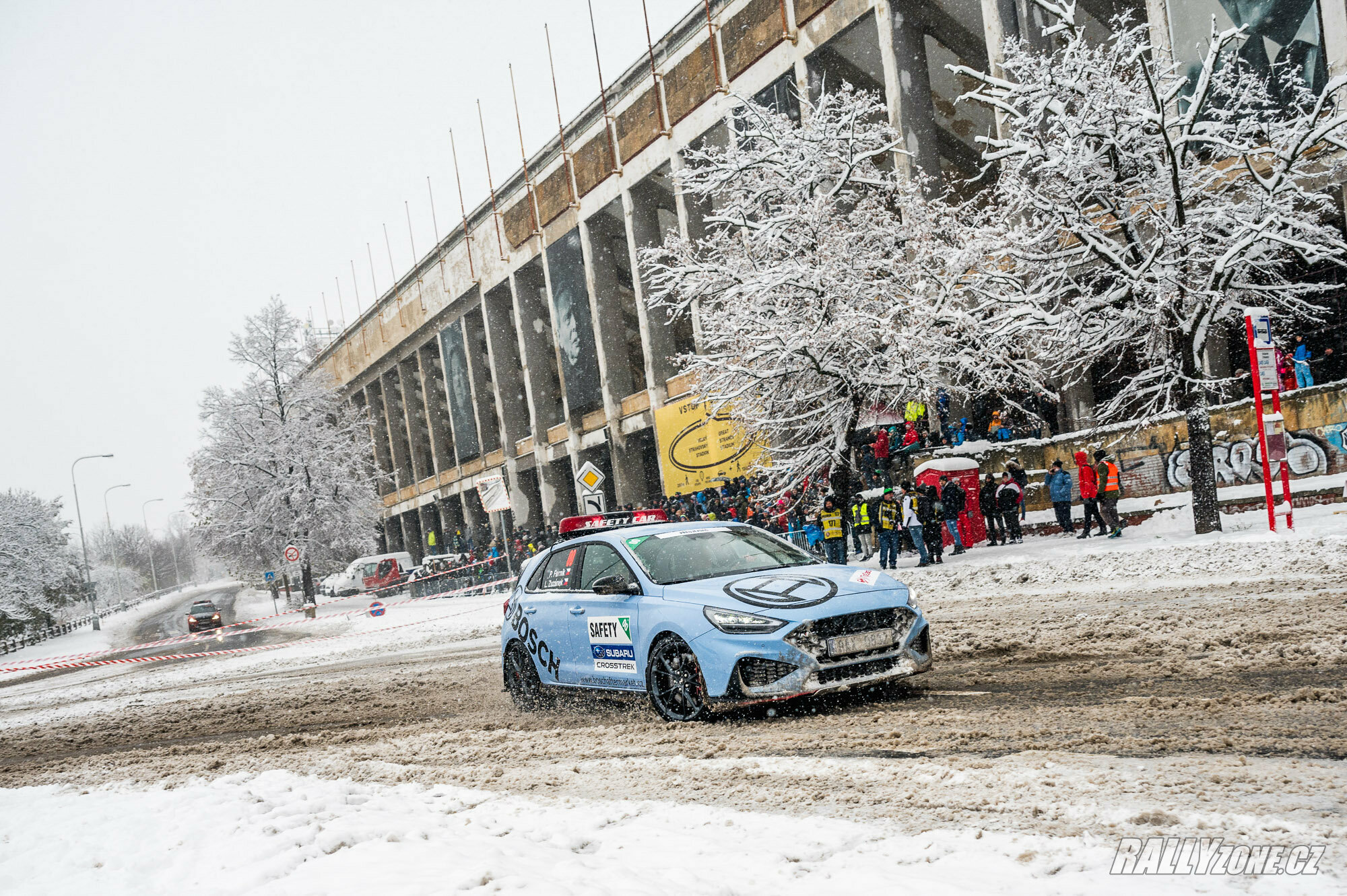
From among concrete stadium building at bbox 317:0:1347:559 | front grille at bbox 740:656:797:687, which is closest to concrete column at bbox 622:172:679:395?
concrete stadium building at bbox 317:0:1347:559

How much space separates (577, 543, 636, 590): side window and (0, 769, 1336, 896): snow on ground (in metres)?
2.70

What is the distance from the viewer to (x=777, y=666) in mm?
7262

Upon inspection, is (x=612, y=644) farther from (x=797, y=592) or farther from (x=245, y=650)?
(x=245, y=650)

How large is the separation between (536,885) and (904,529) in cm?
1705

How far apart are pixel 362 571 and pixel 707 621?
49.0 m

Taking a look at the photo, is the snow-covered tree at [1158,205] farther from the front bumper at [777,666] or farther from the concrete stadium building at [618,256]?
the front bumper at [777,666]

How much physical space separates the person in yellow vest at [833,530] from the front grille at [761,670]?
13139 mm

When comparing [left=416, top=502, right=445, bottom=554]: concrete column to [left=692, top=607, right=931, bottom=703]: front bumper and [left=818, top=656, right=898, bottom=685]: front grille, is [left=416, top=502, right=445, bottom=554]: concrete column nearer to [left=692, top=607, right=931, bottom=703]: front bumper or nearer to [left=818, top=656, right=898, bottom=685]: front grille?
[left=692, top=607, right=931, bottom=703]: front bumper

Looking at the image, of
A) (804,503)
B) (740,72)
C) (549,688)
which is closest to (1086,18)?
(740,72)

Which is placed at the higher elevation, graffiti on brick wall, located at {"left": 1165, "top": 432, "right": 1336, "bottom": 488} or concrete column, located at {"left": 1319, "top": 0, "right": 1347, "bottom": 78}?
concrete column, located at {"left": 1319, "top": 0, "right": 1347, "bottom": 78}

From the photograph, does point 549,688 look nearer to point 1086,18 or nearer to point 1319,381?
point 1319,381

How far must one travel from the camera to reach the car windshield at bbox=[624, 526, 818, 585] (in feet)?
27.3

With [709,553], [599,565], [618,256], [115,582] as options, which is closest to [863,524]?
[599,565]

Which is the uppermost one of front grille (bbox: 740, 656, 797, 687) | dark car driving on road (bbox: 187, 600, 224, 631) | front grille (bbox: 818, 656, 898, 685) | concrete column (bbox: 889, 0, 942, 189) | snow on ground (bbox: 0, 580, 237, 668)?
concrete column (bbox: 889, 0, 942, 189)
